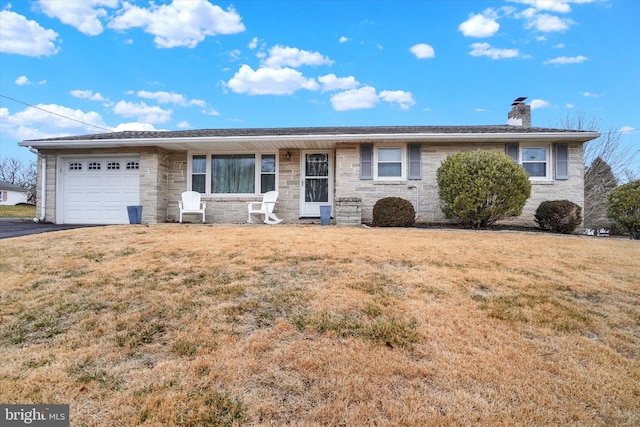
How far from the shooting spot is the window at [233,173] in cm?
1091

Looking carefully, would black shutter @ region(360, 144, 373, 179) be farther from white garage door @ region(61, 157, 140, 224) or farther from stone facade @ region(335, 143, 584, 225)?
white garage door @ region(61, 157, 140, 224)

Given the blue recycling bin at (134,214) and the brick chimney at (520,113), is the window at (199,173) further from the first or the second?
the brick chimney at (520,113)

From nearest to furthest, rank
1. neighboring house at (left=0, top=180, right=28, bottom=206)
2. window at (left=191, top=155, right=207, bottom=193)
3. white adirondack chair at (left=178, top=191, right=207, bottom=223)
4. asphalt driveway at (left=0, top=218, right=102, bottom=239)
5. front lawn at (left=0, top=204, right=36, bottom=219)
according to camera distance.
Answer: asphalt driveway at (left=0, top=218, right=102, bottom=239), white adirondack chair at (left=178, top=191, right=207, bottom=223), window at (left=191, top=155, right=207, bottom=193), front lawn at (left=0, top=204, right=36, bottom=219), neighboring house at (left=0, top=180, right=28, bottom=206)

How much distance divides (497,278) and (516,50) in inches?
511

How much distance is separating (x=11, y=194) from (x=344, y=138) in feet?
123

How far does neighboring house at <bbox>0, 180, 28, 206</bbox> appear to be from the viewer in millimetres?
30344

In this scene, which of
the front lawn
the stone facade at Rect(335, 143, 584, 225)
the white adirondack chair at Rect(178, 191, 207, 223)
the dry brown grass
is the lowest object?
the dry brown grass

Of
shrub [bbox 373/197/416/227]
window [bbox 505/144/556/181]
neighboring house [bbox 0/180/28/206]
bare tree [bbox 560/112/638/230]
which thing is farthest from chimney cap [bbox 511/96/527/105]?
neighboring house [bbox 0/180/28/206]

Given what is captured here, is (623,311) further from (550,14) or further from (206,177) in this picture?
(550,14)

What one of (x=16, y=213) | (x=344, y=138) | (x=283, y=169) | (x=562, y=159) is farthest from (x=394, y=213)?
(x=16, y=213)

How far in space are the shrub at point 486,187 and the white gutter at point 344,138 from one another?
50.6 inches

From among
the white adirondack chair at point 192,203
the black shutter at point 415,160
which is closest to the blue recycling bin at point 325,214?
the black shutter at point 415,160

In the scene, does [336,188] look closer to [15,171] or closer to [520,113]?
[520,113]

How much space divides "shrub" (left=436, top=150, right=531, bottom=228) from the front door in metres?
3.88
